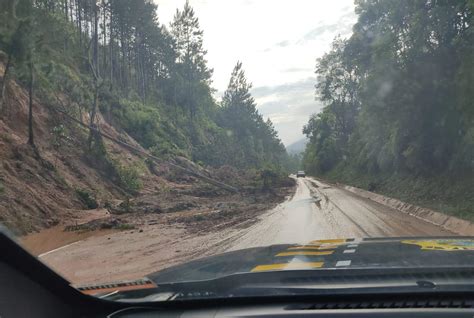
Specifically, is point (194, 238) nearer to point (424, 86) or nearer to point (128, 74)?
point (424, 86)

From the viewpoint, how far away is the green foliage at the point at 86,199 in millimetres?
17938

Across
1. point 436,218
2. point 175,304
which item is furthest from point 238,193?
point 175,304

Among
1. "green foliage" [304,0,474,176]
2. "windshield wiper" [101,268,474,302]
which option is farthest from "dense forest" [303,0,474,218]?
"windshield wiper" [101,268,474,302]

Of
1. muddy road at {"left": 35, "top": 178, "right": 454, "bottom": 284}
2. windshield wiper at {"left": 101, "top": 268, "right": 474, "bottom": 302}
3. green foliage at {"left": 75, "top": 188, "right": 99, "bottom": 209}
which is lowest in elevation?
muddy road at {"left": 35, "top": 178, "right": 454, "bottom": 284}

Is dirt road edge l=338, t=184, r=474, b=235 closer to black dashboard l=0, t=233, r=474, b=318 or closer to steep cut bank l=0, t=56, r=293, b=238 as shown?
steep cut bank l=0, t=56, r=293, b=238

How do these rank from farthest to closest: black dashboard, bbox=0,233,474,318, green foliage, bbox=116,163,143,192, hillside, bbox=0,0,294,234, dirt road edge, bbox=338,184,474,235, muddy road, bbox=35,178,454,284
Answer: green foliage, bbox=116,163,143,192, hillside, bbox=0,0,294,234, dirt road edge, bbox=338,184,474,235, muddy road, bbox=35,178,454,284, black dashboard, bbox=0,233,474,318

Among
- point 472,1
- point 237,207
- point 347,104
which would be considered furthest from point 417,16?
point 347,104

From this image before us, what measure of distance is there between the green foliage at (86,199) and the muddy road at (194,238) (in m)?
4.50

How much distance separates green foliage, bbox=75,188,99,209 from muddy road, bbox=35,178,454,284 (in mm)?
4503

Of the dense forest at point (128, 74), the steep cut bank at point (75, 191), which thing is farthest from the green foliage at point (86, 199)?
the dense forest at point (128, 74)

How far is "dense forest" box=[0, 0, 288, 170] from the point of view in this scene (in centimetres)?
1967

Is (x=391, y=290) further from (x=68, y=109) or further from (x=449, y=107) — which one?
(x=68, y=109)

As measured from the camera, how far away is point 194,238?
11.2m

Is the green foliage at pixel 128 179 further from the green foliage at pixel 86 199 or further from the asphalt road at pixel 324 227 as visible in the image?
the asphalt road at pixel 324 227
